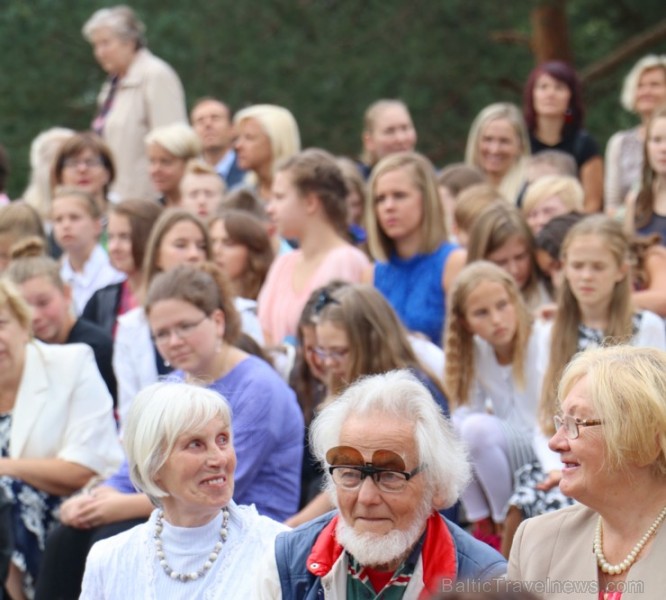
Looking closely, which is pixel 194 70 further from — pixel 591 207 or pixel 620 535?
pixel 620 535

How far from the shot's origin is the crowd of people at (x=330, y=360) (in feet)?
12.2

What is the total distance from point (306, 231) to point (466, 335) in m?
1.32

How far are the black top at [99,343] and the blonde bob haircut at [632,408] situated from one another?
3.85 metres

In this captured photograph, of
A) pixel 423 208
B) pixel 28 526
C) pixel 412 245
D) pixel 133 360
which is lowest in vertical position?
pixel 28 526

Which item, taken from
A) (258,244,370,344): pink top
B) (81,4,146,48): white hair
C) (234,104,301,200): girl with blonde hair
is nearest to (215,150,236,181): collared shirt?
(234,104,301,200): girl with blonde hair

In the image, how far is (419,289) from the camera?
23.0 ft

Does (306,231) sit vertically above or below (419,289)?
above

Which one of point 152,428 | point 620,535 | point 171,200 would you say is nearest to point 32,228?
point 171,200

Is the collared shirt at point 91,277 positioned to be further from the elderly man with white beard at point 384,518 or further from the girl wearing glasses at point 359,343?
the elderly man with white beard at point 384,518

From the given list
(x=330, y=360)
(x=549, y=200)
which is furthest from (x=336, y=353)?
(x=549, y=200)

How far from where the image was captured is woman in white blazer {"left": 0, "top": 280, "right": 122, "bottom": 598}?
6.02m

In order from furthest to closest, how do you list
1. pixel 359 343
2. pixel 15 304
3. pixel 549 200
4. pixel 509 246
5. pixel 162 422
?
pixel 549 200
pixel 509 246
pixel 15 304
pixel 359 343
pixel 162 422

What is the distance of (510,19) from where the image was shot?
13914 mm

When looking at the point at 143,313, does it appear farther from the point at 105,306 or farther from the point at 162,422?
the point at 162,422
